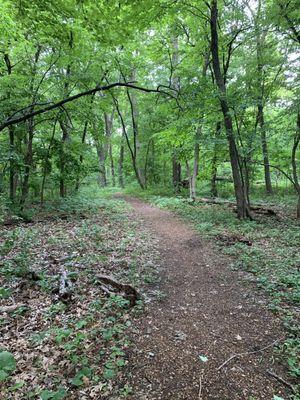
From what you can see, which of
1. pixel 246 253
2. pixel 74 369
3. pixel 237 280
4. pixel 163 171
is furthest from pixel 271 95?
pixel 163 171

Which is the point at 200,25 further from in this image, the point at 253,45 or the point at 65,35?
the point at 65,35

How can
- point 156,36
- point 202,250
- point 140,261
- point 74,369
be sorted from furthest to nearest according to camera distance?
point 156,36, point 202,250, point 140,261, point 74,369

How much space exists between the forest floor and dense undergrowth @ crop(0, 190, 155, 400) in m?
0.02

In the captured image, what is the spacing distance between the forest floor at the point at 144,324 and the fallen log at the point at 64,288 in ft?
0.36

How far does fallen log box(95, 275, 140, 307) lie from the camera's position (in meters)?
4.62

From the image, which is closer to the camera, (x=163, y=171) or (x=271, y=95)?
(x=271, y=95)

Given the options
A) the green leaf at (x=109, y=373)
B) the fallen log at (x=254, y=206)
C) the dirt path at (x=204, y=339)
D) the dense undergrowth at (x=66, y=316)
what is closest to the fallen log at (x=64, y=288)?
the dense undergrowth at (x=66, y=316)

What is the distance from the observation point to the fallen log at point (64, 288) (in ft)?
14.9

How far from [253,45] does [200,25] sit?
2.53m

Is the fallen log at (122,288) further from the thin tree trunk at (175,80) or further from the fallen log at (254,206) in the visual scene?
the thin tree trunk at (175,80)

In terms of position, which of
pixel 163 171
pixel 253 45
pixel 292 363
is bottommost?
pixel 292 363

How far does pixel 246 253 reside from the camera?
682 centimetres

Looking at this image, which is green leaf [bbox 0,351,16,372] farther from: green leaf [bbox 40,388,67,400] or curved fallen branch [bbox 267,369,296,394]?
curved fallen branch [bbox 267,369,296,394]

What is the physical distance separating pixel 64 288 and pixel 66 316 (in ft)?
2.25
